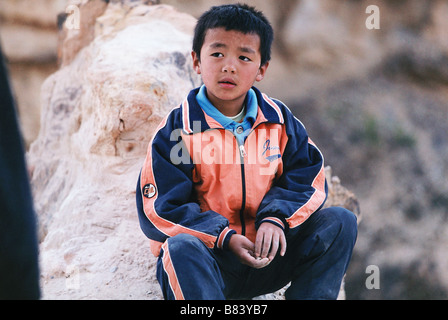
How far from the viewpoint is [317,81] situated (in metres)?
4.56

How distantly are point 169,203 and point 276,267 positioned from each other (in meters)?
0.33

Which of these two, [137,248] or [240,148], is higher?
[240,148]

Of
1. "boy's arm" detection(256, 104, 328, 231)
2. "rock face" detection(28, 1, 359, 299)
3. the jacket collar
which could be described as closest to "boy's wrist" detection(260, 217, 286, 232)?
"boy's arm" detection(256, 104, 328, 231)

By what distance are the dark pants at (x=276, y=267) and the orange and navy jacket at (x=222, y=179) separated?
57mm

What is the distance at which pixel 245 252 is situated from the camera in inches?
49.1

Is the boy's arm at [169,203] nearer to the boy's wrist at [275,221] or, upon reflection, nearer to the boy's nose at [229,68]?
the boy's wrist at [275,221]

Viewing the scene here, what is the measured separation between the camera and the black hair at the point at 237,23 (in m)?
1.44

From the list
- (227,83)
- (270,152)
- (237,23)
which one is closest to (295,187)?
(270,152)

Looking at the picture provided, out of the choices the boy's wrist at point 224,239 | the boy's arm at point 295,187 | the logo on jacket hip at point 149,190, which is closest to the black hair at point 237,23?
the boy's arm at point 295,187

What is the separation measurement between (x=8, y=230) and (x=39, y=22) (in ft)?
15.7

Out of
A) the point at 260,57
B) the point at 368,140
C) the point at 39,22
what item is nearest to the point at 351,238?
the point at 260,57

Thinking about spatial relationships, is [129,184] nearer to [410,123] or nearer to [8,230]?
[8,230]

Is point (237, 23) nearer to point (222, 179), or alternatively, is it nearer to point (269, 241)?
point (222, 179)

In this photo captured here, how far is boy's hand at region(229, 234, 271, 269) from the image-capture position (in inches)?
48.9
